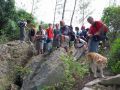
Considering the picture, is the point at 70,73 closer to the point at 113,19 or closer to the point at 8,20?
the point at 113,19

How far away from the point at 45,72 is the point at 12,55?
4.09 m

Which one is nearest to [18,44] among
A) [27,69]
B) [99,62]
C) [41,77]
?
[27,69]

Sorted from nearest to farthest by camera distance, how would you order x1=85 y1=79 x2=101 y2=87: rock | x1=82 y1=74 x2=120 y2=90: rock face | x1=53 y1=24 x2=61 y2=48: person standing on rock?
x1=82 y1=74 x2=120 y2=90: rock face, x1=85 y1=79 x2=101 y2=87: rock, x1=53 y1=24 x2=61 y2=48: person standing on rock

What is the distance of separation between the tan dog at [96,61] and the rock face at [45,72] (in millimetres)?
1438

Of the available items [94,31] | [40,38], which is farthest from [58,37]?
[94,31]

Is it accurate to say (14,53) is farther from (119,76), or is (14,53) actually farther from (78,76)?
(119,76)

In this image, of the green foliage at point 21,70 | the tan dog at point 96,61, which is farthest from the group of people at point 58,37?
the tan dog at point 96,61

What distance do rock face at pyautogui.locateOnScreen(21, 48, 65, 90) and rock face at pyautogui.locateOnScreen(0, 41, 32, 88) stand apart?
1.50 metres

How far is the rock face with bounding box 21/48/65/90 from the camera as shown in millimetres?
15116

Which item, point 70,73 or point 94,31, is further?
point 70,73

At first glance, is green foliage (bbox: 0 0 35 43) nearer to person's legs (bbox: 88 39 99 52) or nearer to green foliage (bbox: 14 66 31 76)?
green foliage (bbox: 14 66 31 76)

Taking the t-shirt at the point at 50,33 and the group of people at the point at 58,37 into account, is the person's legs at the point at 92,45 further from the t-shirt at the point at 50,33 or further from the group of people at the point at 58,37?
the t-shirt at the point at 50,33

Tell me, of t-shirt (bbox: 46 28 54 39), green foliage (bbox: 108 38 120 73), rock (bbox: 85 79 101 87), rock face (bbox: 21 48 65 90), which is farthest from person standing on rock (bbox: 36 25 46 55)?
rock (bbox: 85 79 101 87)

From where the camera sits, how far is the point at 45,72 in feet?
51.8
